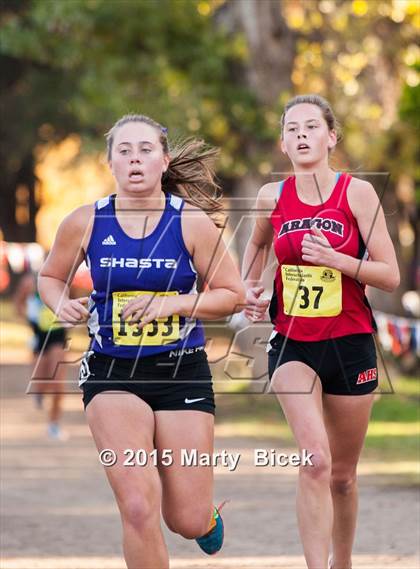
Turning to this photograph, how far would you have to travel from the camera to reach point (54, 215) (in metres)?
A: 58.9

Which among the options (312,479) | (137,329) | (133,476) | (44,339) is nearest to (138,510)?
(133,476)

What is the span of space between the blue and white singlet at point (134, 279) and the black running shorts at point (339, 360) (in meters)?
0.55

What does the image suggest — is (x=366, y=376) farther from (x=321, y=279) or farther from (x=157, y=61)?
(x=157, y=61)

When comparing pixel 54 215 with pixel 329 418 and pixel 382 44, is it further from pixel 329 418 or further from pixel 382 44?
pixel 329 418

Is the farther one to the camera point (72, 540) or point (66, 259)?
point (72, 540)

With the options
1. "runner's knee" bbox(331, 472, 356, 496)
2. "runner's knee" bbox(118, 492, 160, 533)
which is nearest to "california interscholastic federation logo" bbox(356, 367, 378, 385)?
"runner's knee" bbox(331, 472, 356, 496)

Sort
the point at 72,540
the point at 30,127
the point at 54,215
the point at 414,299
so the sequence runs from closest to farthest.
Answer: the point at 72,540 < the point at 414,299 < the point at 30,127 < the point at 54,215

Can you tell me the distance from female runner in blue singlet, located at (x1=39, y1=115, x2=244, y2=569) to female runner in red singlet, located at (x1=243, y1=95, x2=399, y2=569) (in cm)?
39

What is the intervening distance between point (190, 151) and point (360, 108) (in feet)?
46.4

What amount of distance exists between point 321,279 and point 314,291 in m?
0.06

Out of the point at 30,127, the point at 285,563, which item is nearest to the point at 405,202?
the point at 30,127

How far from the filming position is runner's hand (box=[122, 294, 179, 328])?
5691 millimetres

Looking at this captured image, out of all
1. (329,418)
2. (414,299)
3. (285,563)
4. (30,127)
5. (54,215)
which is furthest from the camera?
(54,215)

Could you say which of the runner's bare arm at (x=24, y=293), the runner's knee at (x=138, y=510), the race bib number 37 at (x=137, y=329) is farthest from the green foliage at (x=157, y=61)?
the runner's knee at (x=138, y=510)
